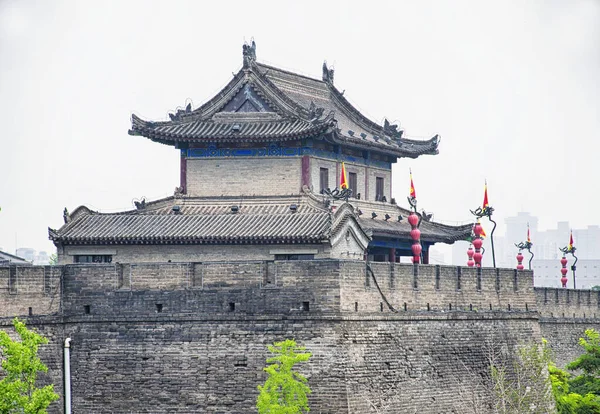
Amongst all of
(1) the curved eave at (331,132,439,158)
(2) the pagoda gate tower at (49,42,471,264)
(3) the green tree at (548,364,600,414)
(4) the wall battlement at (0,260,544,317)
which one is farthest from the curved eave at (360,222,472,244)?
(4) the wall battlement at (0,260,544,317)

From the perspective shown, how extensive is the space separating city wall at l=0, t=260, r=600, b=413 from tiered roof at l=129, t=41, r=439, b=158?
7753mm

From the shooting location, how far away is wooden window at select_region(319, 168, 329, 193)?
41156mm

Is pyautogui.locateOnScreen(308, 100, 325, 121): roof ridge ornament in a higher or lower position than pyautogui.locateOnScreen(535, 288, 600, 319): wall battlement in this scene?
higher

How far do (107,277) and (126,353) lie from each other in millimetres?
1773

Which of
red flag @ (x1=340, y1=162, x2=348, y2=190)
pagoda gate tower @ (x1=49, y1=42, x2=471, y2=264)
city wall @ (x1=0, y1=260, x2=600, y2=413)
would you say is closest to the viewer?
city wall @ (x1=0, y1=260, x2=600, y2=413)

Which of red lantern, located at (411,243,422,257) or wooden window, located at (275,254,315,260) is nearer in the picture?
wooden window, located at (275,254,315,260)

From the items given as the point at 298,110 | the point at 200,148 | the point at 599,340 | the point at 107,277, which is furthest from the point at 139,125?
the point at 599,340

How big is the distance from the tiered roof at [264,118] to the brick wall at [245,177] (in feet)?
2.65

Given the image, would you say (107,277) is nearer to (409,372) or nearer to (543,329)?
(409,372)

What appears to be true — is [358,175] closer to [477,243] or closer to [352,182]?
[352,182]

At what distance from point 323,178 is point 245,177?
2291 mm

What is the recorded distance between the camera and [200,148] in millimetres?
41281

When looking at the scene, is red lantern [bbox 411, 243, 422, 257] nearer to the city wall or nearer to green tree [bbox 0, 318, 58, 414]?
the city wall

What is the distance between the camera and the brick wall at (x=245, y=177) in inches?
1594
